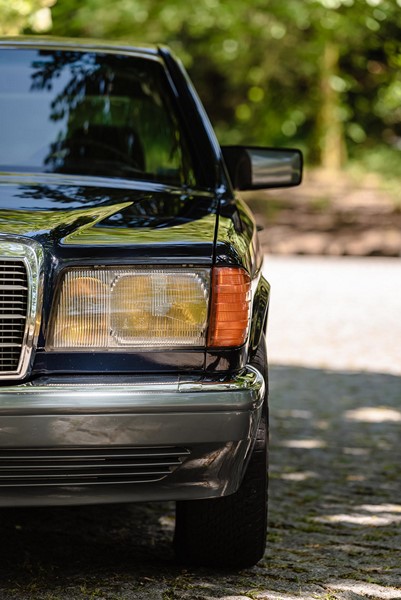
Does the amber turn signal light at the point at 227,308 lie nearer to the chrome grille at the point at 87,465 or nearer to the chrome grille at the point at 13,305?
the chrome grille at the point at 87,465

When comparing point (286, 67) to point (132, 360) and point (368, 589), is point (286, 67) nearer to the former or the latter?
point (368, 589)

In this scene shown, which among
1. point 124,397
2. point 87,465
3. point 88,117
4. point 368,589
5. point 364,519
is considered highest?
point 88,117

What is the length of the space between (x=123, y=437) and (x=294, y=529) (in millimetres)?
→ 1682

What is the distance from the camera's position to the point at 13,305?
119 inches

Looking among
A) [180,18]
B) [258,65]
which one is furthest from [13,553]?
[258,65]

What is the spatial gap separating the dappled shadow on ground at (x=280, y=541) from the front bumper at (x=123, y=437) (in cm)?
46

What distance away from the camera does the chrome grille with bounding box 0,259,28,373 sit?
9.93ft

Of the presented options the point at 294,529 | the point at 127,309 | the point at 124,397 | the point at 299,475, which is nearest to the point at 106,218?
the point at 127,309

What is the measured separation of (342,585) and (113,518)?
1198mm

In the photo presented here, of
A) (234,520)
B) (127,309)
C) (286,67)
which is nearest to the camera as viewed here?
(127,309)

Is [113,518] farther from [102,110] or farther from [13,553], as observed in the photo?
[102,110]

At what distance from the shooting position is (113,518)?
4527 mm

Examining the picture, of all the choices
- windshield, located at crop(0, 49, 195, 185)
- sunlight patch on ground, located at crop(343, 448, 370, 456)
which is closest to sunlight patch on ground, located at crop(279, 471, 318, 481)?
sunlight patch on ground, located at crop(343, 448, 370, 456)

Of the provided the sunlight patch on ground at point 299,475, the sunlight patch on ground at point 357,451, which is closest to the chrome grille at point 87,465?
the sunlight patch on ground at point 299,475
